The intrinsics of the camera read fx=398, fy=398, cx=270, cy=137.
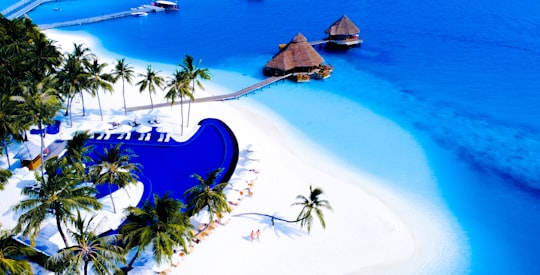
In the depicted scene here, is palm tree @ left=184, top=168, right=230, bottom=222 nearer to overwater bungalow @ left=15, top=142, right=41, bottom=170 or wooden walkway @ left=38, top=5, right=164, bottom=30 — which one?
overwater bungalow @ left=15, top=142, right=41, bottom=170

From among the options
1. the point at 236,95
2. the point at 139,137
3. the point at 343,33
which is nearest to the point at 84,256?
the point at 139,137

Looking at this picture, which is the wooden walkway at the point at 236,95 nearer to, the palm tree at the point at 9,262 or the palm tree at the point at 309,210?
the palm tree at the point at 309,210

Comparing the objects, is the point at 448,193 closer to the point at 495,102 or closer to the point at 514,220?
the point at 514,220

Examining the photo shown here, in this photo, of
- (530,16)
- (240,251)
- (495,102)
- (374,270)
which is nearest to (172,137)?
(240,251)


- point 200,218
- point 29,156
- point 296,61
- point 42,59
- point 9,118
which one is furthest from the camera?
point 296,61

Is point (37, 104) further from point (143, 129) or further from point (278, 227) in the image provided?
point (278, 227)

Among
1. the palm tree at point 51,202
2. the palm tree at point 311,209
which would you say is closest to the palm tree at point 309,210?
the palm tree at point 311,209

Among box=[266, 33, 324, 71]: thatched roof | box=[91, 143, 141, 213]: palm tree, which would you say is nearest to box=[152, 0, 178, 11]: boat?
box=[266, 33, 324, 71]: thatched roof
